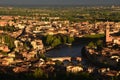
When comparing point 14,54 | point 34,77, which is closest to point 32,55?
point 14,54

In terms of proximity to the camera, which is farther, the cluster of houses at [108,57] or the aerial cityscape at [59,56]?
the cluster of houses at [108,57]

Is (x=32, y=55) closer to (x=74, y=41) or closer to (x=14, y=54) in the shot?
(x=14, y=54)

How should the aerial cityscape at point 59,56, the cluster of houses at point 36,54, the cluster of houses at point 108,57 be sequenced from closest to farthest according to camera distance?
the aerial cityscape at point 59,56, the cluster of houses at point 108,57, the cluster of houses at point 36,54

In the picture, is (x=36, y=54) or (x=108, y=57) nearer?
(x=108, y=57)

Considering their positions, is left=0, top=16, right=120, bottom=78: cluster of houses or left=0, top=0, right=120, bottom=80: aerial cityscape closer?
left=0, top=0, right=120, bottom=80: aerial cityscape

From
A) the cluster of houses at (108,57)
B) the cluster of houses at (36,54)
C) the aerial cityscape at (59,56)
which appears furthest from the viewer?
the cluster of houses at (36,54)

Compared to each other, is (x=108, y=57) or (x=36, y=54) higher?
(x=108, y=57)

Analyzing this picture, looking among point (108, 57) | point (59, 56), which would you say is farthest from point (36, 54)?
point (108, 57)

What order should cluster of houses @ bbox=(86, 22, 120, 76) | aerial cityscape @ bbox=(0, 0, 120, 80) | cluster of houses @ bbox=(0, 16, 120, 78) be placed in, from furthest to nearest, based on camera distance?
cluster of houses @ bbox=(0, 16, 120, 78), cluster of houses @ bbox=(86, 22, 120, 76), aerial cityscape @ bbox=(0, 0, 120, 80)

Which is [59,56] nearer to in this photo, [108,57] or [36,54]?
[36,54]

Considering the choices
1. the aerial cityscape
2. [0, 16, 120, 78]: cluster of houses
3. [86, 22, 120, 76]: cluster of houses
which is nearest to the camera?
the aerial cityscape

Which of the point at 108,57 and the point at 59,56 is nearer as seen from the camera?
the point at 108,57
